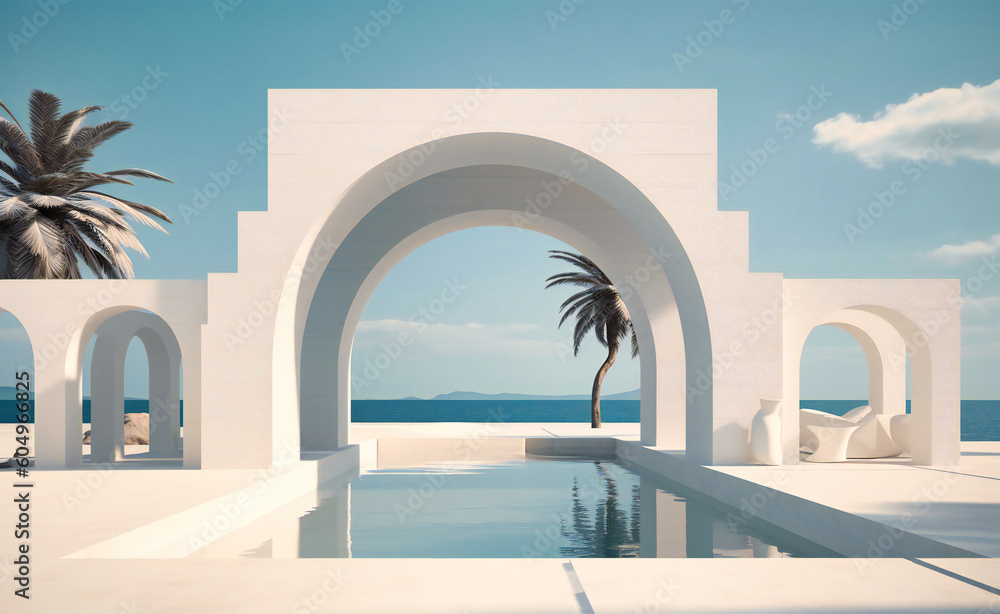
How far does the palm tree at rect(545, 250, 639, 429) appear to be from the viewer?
26.8 meters

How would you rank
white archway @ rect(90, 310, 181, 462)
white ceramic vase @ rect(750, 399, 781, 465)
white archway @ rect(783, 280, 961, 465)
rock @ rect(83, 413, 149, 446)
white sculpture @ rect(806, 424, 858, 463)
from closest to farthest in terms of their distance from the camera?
1. white ceramic vase @ rect(750, 399, 781, 465)
2. white archway @ rect(783, 280, 961, 465)
3. white sculpture @ rect(806, 424, 858, 463)
4. white archway @ rect(90, 310, 181, 462)
5. rock @ rect(83, 413, 149, 446)

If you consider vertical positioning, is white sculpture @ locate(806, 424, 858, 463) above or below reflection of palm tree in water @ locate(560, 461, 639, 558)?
above

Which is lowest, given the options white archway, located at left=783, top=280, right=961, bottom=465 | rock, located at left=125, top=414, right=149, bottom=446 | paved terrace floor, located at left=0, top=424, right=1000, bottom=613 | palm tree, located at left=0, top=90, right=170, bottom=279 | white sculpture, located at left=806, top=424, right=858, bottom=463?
rock, located at left=125, top=414, right=149, bottom=446

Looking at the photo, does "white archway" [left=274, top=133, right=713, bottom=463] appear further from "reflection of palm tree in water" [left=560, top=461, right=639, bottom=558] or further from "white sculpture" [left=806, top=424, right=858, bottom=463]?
"reflection of palm tree in water" [left=560, top=461, right=639, bottom=558]

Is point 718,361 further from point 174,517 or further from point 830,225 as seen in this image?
point 830,225

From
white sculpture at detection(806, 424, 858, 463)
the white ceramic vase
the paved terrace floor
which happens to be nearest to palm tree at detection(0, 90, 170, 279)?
the paved terrace floor

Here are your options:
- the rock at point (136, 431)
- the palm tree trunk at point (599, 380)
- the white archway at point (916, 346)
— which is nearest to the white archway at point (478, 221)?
the white archway at point (916, 346)

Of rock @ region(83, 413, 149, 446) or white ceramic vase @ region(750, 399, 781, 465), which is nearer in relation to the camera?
white ceramic vase @ region(750, 399, 781, 465)

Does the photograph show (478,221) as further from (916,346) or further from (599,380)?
(599,380)

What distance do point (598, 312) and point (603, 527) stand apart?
18132 mm

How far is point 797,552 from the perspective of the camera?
7.71 metres

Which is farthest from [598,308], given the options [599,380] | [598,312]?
[599,380]

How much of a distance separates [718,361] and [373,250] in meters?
7.85

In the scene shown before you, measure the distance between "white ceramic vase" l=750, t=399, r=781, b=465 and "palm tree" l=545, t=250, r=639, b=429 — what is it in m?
14.6
